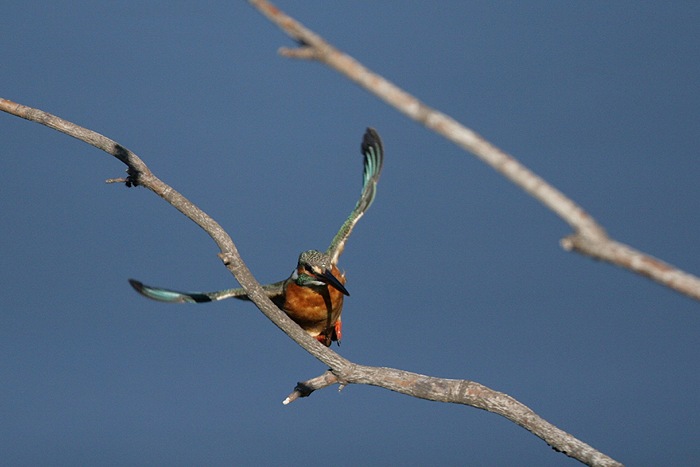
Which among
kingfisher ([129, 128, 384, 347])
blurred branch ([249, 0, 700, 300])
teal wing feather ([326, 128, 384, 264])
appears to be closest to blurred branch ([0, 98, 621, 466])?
kingfisher ([129, 128, 384, 347])

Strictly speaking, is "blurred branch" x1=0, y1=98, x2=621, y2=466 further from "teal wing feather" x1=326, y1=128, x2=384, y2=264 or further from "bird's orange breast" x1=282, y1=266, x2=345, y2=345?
"teal wing feather" x1=326, y1=128, x2=384, y2=264

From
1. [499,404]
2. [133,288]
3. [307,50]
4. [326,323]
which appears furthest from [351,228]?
[307,50]

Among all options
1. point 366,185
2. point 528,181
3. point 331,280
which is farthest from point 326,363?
point 528,181

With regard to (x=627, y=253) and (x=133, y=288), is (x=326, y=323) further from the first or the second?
(x=627, y=253)

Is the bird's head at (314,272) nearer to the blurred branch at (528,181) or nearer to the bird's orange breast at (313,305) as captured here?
the bird's orange breast at (313,305)

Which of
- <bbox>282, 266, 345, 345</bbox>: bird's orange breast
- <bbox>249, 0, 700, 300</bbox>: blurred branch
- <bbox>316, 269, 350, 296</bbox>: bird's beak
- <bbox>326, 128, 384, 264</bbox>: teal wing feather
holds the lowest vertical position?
<bbox>249, 0, 700, 300</bbox>: blurred branch

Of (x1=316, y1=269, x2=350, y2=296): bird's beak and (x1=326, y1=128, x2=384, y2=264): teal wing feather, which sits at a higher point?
(x1=326, y1=128, x2=384, y2=264): teal wing feather

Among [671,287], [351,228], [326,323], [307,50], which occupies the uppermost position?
[351,228]
